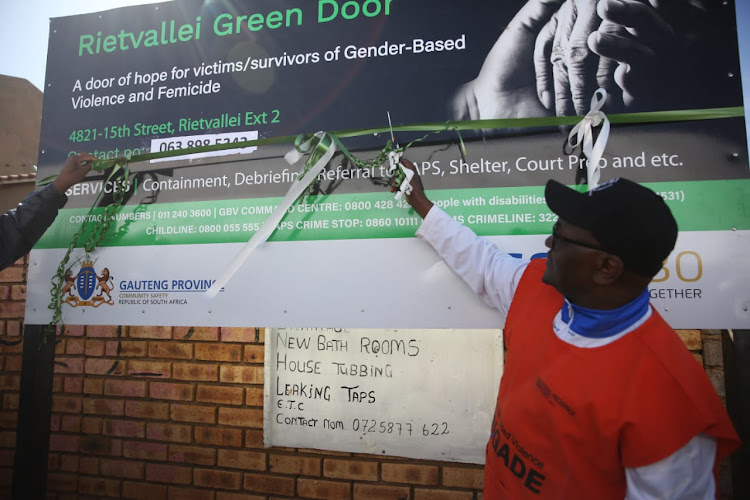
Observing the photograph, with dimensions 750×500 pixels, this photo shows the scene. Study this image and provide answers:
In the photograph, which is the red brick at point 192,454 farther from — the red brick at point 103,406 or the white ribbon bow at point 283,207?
the white ribbon bow at point 283,207

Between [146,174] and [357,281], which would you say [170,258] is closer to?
[146,174]

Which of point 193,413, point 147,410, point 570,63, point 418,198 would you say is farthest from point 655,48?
point 147,410

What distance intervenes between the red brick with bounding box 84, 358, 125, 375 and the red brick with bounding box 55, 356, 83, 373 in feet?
0.15

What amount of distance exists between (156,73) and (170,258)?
729mm

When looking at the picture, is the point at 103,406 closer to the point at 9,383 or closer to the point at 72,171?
the point at 9,383

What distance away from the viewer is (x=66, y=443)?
2.98 metres

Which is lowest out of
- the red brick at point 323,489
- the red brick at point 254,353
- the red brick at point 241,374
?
the red brick at point 323,489

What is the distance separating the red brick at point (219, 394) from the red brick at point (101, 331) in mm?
746

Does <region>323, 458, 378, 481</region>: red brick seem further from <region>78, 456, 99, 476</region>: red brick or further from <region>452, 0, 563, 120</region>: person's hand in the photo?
<region>452, 0, 563, 120</region>: person's hand

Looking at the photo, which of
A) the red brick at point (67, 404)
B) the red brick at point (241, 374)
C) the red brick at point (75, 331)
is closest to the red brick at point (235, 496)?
the red brick at point (241, 374)

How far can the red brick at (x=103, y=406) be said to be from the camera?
2.92m

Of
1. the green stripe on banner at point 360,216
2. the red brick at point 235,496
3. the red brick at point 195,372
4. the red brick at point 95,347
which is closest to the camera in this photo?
the green stripe on banner at point 360,216

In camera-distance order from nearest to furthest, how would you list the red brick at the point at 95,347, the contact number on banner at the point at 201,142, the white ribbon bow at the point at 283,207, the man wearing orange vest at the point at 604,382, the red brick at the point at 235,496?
the man wearing orange vest at the point at 604,382 < the white ribbon bow at the point at 283,207 < the contact number on banner at the point at 201,142 < the red brick at the point at 235,496 < the red brick at the point at 95,347

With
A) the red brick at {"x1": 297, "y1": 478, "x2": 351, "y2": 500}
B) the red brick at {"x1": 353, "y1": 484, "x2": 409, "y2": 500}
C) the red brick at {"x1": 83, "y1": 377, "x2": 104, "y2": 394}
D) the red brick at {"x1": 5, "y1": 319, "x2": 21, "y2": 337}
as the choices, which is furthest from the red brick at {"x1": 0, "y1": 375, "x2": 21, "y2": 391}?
the red brick at {"x1": 353, "y1": 484, "x2": 409, "y2": 500}
